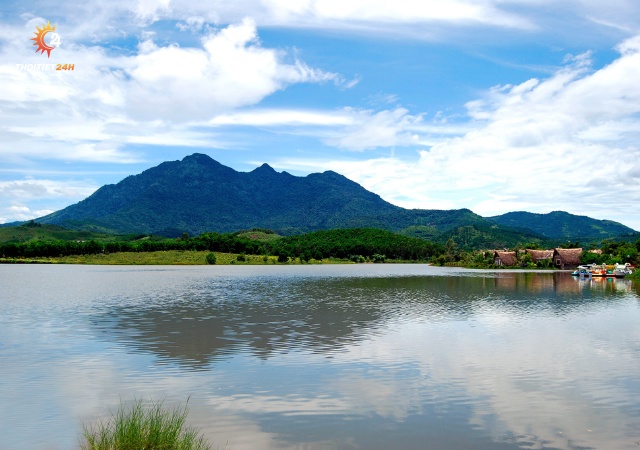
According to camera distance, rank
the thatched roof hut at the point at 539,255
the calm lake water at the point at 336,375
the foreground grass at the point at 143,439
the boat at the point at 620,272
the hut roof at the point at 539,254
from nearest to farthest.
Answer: the foreground grass at the point at 143,439 < the calm lake water at the point at 336,375 < the boat at the point at 620,272 < the thatched roof hut at the point at 539,255 < the hut roof at the point at 539,254

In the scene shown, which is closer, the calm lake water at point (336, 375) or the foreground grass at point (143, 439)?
the foreground grass at point (143, 439)

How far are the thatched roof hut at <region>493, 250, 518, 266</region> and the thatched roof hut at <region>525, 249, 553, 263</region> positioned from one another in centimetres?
387

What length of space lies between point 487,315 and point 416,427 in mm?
24592

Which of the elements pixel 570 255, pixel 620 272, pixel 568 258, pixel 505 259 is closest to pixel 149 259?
pixel 505 259

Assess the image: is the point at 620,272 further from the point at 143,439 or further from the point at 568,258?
the point at 143,439

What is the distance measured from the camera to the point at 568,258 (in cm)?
12119

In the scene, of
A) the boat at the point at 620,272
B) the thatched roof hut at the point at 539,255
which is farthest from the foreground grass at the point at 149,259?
the boat at the point at 620,272

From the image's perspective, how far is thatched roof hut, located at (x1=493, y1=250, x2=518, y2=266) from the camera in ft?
433

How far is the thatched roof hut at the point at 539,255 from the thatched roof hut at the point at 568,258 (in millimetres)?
5382

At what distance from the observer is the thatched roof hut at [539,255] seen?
130625mm

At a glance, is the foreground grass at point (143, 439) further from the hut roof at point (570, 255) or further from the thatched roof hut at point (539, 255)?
the thatched roof hut at point (539, 255)

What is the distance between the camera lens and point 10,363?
20.2m

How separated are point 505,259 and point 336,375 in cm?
12307

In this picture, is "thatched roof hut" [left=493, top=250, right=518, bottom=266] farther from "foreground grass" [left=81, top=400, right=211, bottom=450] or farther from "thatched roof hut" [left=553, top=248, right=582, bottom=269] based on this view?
"foreground grass" [left=81, top=400, right=211, bottom=450]
